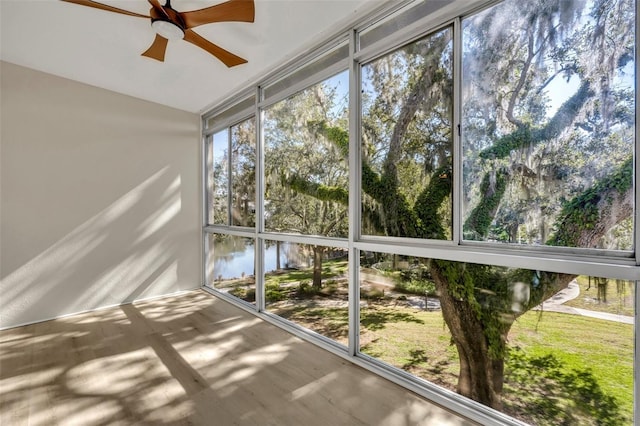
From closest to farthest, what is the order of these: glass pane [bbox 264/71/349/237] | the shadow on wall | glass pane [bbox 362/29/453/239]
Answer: glass pane [bbox 362/29/453/239]
glass pane [bbox 264/71/349/237]
the shadow on wall

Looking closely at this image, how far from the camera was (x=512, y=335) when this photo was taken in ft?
6.00

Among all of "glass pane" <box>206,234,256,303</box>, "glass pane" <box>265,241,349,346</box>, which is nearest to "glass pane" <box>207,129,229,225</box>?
"glass pane" <box>206,234,256,303</box>

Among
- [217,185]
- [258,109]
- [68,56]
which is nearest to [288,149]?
[258,109]

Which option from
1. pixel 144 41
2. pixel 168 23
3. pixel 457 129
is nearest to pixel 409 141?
pixel 457 129

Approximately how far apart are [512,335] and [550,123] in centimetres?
127

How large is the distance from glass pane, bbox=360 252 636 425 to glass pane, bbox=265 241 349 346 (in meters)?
0.38

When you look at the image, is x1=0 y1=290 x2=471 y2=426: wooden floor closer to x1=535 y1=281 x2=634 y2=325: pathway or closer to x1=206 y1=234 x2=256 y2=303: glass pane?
x1=206 y1=234 x2=256 y2=303: glass pane

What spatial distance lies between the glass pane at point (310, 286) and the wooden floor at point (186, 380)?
261 millimetres

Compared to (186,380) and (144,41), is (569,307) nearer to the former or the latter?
(186,380)

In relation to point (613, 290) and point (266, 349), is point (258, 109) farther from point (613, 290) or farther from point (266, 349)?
point (613, 290)

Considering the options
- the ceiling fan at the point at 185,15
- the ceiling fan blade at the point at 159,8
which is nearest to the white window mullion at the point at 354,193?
the ceiling fan at the point at 185,15

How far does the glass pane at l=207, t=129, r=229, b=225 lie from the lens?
4453 mm

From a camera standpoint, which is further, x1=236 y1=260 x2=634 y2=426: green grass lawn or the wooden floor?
the wooden floor

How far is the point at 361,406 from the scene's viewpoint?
77.2 inches
